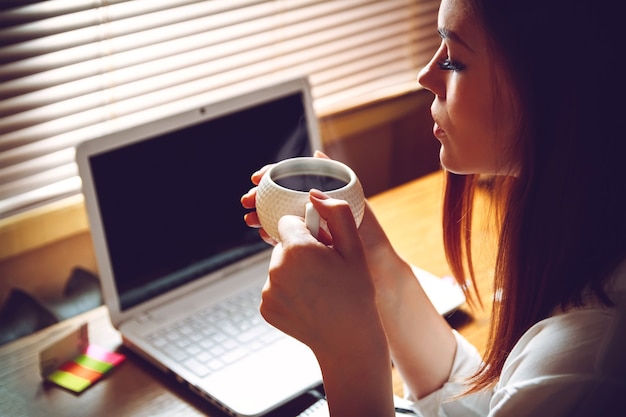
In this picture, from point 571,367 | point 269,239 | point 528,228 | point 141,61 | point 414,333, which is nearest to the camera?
point 571,367

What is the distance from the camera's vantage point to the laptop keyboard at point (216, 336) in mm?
1037

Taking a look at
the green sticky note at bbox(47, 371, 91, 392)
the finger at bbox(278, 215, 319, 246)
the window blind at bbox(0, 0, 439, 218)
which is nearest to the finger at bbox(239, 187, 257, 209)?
the finger at bbox(278, 215, 319, 246)

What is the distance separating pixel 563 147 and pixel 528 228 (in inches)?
4.0

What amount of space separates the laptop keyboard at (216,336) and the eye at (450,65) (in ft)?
1.57

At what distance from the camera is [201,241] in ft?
3.99

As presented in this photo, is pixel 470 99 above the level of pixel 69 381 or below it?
above

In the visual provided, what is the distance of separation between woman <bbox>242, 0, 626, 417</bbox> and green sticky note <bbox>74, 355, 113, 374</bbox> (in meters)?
0.40

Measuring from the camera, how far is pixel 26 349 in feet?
3.66

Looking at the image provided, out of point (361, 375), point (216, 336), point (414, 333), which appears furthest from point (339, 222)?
point (216, 336)

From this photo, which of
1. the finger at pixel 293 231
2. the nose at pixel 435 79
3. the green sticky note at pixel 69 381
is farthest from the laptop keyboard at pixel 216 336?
the nose at pixel 435 79

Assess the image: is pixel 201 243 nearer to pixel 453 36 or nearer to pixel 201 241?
pixel 201 241

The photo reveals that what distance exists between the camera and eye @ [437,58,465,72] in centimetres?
79

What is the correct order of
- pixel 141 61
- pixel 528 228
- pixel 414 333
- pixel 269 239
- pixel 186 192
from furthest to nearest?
pixel 141 61
pixel 186 192
pixel 414 333
pixel 269 239
pixel 528 228

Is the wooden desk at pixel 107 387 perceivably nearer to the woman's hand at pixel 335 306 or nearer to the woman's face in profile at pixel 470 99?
the woman's hand at pixel 335 306
